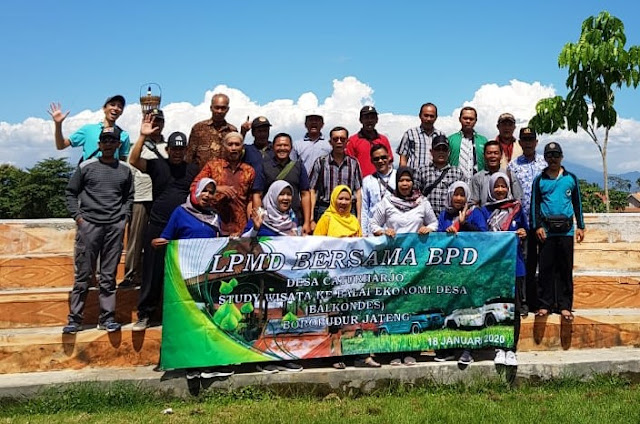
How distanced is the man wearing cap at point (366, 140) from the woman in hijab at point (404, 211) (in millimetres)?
1246

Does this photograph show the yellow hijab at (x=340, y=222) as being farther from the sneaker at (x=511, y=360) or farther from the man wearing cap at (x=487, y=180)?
the sneaker at (x=511, y=360)

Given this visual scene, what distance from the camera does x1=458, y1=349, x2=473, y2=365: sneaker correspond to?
5.44 metres

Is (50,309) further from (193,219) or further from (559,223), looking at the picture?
(559,223)

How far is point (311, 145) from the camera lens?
270 inches

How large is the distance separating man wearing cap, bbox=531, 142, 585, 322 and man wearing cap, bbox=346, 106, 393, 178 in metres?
1.91

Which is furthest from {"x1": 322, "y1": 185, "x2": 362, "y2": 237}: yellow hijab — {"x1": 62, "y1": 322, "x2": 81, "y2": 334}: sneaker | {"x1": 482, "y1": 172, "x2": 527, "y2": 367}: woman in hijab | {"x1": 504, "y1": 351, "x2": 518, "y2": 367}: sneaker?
{"x1": 62, "y1": 322, "x2": 81, "y2": 334}: sneaker

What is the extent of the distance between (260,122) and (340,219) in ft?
5.66

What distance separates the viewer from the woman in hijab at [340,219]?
5.45 meters

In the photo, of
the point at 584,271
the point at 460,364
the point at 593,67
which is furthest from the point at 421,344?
the point at 593,67

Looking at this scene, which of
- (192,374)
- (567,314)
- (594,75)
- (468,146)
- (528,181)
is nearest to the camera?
(192,374)

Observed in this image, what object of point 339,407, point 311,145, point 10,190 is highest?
point 10,190

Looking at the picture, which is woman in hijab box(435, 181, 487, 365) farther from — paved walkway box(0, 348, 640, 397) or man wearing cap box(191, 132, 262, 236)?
man wearing cap box(191, 132, 262, 236)

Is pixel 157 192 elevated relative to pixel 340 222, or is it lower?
elevated

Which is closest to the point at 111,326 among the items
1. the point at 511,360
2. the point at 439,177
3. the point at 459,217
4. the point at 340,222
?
the point at 340,222
